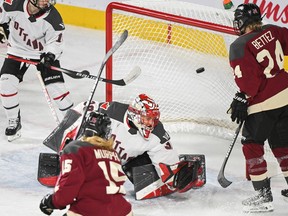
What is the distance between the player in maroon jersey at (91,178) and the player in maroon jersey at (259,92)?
1126 millimetres

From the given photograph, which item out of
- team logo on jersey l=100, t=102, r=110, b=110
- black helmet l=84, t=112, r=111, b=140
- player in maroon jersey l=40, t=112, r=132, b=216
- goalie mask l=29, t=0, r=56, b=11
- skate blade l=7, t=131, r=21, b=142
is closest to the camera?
player in maroon jersey l=40, t=112, r=132, b=216

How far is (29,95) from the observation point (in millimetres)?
6719

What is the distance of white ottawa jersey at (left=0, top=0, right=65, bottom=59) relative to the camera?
5.66m

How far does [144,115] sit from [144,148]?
0.23m

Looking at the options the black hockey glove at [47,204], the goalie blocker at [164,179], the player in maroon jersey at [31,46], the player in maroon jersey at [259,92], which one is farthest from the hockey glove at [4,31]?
the black hockey glove at [47,204]

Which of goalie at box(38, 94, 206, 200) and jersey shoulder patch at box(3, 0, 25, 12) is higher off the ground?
jersey shoulder patch at box(3, 0, 25, 12)

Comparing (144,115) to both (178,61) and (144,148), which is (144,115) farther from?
(178,61)

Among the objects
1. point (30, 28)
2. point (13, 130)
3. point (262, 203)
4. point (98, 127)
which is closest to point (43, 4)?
point (30, 28)

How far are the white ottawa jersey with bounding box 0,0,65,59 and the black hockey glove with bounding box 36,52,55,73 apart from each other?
1.7 inches

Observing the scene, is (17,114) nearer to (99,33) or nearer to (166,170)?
(166,170)

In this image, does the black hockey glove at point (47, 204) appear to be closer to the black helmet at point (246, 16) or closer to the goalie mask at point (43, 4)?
the black helmet at point (246, 16)

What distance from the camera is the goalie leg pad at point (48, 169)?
5.01 metres

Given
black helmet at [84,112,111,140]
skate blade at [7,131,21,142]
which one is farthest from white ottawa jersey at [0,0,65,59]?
black helmet at [84,112,111,140]

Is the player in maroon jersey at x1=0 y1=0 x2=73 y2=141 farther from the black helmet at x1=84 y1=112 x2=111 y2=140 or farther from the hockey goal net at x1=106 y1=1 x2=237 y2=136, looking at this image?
the black helmet at x1=84 y1=112 x2=111 y2=140
